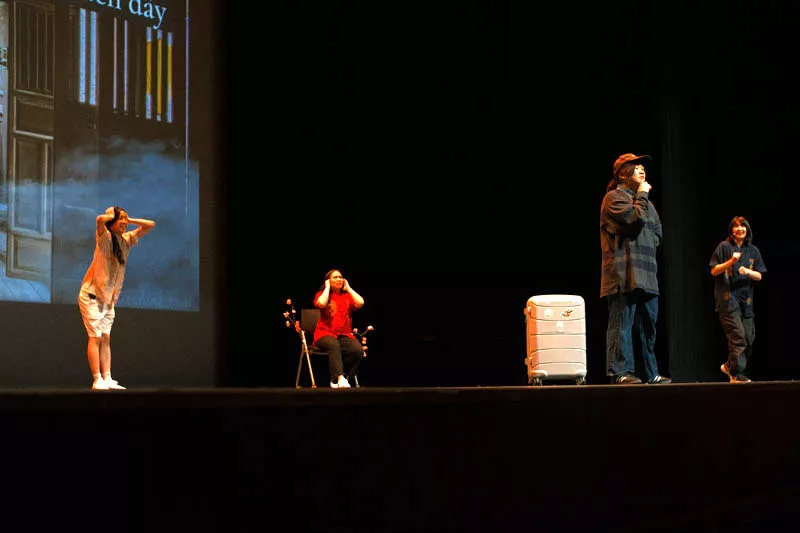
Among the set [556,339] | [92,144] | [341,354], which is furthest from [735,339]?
[92,144]

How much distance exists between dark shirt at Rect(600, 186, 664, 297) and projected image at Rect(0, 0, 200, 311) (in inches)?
130

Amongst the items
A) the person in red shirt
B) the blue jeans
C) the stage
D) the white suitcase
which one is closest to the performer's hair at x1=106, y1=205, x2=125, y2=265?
the person in red shirt

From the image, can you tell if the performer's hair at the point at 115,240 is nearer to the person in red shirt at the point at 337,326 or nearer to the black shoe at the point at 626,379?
the person in red shirt at the point at 337,326

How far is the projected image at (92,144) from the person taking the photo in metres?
6.16

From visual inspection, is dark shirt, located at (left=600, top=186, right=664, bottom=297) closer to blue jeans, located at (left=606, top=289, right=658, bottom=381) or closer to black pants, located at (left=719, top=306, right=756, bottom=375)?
blue jeans, located at (left=606, top=289, right=658, bottom=381)

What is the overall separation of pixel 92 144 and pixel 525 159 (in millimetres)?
3420

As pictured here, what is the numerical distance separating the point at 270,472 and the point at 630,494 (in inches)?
38.1

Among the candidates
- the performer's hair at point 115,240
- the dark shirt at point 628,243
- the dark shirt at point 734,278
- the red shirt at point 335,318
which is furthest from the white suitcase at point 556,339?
the performer's hair at point 115,240

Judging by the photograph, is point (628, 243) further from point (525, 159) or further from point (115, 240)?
point (525, 159)

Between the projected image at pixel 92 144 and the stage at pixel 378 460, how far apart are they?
15.7ft

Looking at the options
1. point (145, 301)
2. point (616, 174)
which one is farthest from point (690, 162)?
point (145, 301)

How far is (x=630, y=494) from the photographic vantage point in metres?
2.20

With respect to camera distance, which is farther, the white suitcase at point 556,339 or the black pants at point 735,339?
the black pants at point 735,339

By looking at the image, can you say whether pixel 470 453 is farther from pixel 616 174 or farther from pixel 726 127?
pixel 726 127
